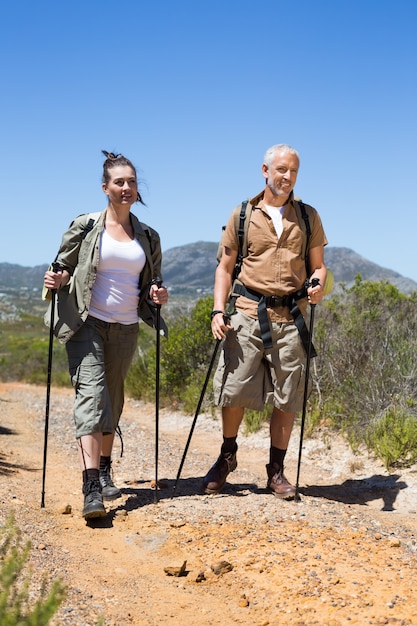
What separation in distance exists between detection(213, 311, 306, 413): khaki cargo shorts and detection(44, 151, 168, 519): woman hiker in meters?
0.61

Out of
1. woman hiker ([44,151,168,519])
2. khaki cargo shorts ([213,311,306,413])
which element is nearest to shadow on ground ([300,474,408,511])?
khaki cargo shorts ([213,311,306,413])

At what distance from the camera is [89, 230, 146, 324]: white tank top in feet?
15.8

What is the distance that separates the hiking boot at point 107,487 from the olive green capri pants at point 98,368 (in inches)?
15.6

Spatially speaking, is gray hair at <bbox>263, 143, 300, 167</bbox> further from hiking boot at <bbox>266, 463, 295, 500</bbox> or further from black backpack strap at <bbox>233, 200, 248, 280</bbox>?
hiking boot at <bbox>266, 463, 295, 500</bbox>

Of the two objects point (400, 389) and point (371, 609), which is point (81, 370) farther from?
point (400, 389)

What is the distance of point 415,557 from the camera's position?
13.5 ft

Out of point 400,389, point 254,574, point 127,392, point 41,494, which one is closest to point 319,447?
point 400,389

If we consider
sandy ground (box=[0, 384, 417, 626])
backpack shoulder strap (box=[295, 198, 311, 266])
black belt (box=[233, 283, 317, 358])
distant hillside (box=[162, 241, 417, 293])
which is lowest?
sandy ground (box=[0, 384, 417, 626])

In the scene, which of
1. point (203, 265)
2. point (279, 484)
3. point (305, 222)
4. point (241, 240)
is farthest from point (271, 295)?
point (203, 265)

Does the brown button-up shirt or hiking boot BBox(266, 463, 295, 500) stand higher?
the brown button-up shirt

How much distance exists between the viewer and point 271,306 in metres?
4.95

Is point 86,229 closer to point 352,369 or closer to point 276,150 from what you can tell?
point 276,150

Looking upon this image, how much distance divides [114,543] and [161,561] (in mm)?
367

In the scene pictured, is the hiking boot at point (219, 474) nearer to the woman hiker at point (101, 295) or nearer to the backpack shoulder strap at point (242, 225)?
the woman hiker at point (101, 295)
